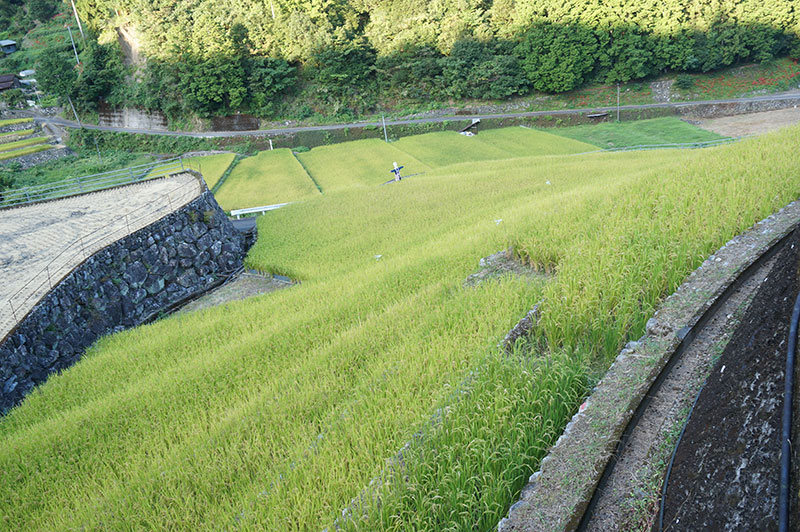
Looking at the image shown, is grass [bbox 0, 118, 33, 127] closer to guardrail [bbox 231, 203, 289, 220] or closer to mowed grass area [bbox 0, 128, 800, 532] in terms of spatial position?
guardrail [bbox 231, 203, 289, 220]

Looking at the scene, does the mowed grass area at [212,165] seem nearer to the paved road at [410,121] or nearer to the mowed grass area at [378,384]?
the paved road at [410,121]

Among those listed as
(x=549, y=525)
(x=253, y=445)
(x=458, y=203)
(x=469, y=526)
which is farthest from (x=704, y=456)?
(x=458, y=203)

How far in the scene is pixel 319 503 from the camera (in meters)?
3.68

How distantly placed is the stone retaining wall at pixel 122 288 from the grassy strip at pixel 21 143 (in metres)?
28.9

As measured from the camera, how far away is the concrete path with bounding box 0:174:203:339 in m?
9.79

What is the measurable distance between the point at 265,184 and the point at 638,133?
77.1 ft

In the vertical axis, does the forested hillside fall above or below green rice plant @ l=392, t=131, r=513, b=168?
above

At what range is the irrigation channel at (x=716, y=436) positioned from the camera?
218cm

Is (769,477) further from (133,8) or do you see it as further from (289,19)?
(133,8)

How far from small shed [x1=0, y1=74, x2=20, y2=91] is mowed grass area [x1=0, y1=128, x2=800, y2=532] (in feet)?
150

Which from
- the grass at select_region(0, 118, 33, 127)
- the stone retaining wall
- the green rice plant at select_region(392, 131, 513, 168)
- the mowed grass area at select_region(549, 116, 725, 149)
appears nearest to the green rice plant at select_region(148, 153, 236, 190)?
the green rice plant at select_region(392, 131, 513, 168)

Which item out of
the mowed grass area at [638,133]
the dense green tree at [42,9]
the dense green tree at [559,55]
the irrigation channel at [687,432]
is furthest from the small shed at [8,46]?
the irrigation channel at [687,432]

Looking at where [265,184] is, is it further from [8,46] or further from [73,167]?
[8,46]

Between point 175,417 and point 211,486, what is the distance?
1767 millimetres
